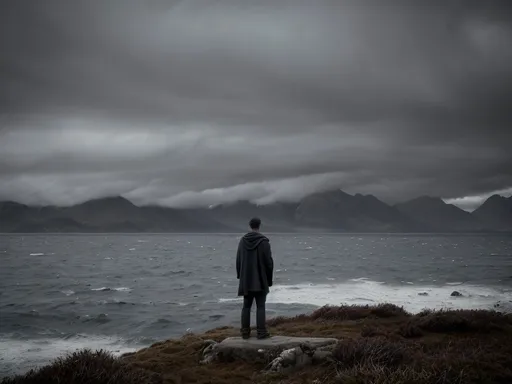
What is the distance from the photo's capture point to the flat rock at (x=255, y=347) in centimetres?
980

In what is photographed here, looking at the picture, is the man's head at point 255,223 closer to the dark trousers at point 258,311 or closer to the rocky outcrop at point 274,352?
the dark trousers at point 258,311

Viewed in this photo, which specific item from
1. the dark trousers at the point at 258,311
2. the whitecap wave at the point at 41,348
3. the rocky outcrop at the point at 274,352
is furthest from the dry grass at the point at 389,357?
the whitecap wave at the point at 41,348

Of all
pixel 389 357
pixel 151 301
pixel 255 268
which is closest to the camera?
pixel 389 357

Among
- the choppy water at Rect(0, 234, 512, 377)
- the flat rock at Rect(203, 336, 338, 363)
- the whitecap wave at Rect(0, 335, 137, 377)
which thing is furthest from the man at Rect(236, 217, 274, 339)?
the choppy water at Rect(0, 234, 512, 377)

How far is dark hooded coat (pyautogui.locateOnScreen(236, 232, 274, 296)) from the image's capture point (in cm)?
1020

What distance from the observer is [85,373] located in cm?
739

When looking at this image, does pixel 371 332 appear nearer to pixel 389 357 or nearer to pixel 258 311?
pixel 389 357

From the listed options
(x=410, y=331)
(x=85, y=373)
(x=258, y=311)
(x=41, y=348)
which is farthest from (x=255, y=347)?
(x=41, y=348)

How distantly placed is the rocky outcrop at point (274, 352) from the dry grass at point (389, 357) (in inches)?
10.0

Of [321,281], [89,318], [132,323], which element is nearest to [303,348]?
[132,323]

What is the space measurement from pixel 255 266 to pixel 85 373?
4.27m

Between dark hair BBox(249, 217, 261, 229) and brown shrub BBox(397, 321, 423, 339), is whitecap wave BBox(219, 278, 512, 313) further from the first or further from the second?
dark hair BBox(249, 217, 261, 229)

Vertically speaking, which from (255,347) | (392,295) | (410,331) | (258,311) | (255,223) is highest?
(255,223)

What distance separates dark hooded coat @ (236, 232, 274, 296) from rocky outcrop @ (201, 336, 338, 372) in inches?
48.0
